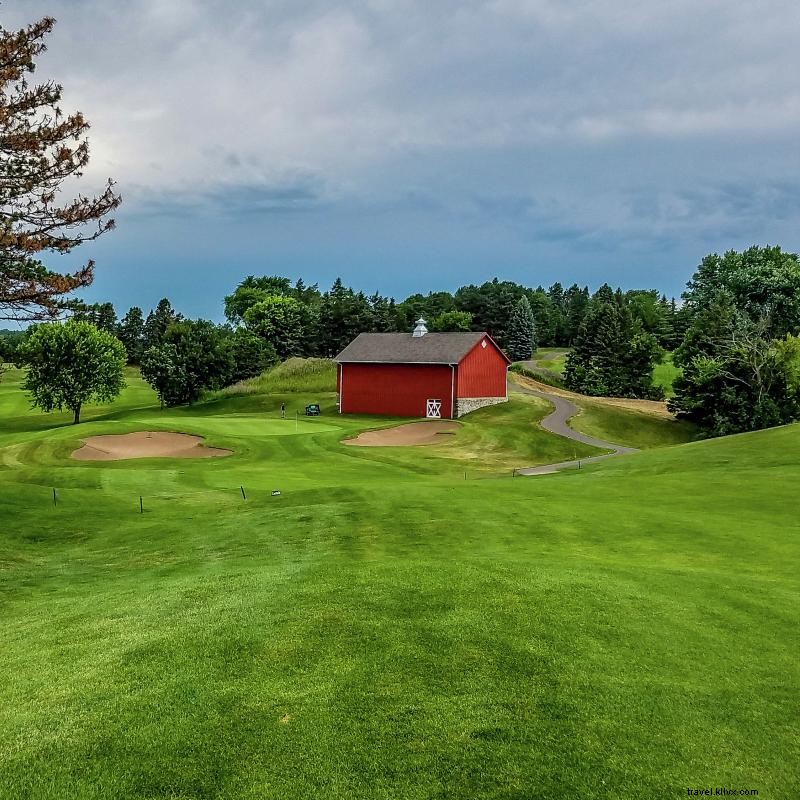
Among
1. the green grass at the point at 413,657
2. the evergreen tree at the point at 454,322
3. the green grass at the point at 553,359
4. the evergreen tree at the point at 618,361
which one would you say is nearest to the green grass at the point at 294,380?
the evergreen tree at the point at 618,361

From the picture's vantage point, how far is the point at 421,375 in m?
56.8

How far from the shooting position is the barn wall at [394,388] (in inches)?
2212

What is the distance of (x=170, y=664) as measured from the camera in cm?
669

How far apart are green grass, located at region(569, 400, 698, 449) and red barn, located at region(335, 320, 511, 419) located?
9.33 meters

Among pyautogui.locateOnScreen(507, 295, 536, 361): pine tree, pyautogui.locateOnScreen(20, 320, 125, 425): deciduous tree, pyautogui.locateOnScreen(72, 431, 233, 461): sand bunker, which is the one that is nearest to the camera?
pyautogui.locateOnScreen(72, 431, 233, 461): sand bunker

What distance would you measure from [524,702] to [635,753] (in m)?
1.03

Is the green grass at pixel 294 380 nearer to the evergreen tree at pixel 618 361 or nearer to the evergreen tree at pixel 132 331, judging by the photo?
the evergreen tree at pixel 618 361

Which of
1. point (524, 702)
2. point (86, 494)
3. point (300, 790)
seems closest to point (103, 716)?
point (300, 790)

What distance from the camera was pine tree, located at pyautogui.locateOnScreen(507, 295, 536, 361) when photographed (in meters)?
116

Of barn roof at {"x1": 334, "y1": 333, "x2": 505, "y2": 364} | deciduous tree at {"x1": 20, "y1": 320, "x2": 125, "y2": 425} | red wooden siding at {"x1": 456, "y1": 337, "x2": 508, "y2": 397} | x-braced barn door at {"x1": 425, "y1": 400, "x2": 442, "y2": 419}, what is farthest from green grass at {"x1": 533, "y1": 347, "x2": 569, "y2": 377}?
deciduous tree at {"x1": 20, "y1": 320, "x2": 125, "y2": 425}

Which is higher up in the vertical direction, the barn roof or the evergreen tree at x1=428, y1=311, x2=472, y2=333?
the evergreen tree at x1=428, y1=311, x2=472, y2=333

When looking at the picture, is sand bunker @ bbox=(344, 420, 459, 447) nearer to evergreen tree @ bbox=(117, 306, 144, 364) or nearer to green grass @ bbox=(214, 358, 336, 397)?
green grass @ bbox=(214, 358, 336, 397)

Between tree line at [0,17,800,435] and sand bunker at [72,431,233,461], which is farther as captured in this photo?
sand bunker at [72,431,233,461]

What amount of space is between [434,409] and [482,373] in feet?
19.5
